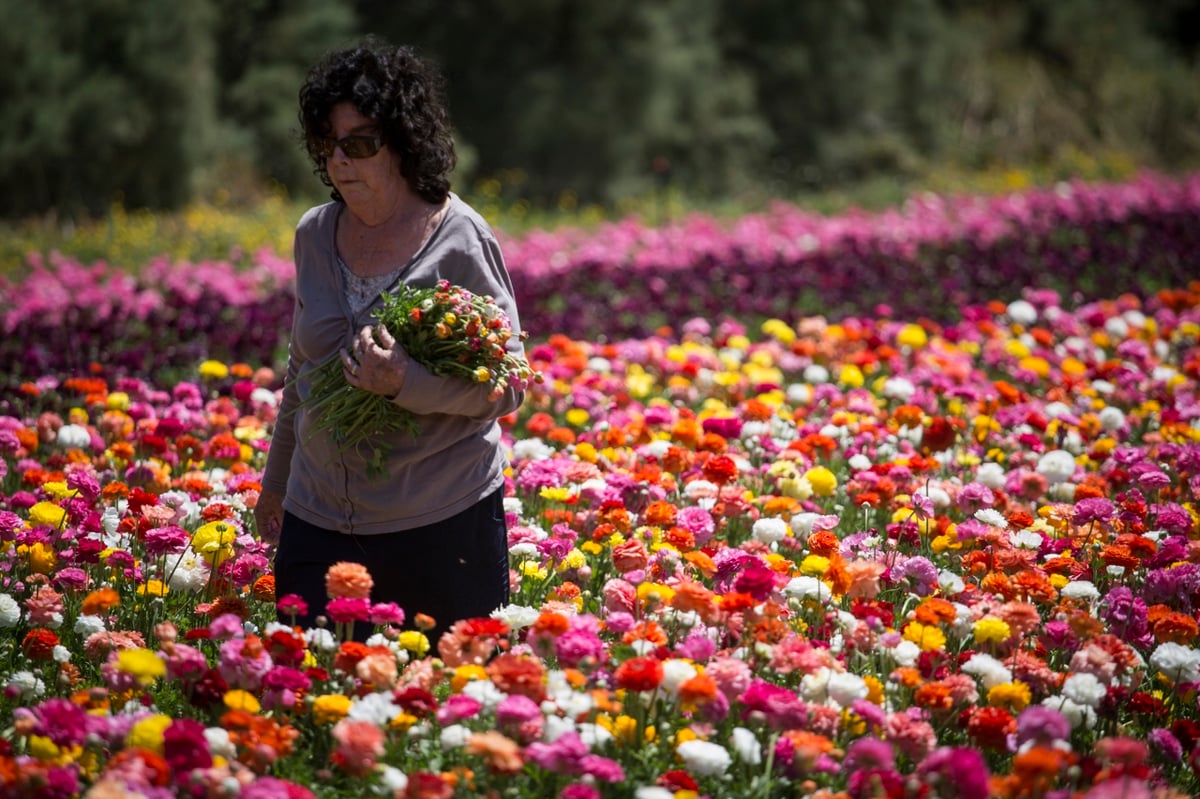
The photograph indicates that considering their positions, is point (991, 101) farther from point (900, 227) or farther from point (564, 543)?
point (564, 543)

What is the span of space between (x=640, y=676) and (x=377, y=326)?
0.93 meters

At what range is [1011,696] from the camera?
2488 millimetres

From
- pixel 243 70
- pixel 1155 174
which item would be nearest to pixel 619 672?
pixel 243 70

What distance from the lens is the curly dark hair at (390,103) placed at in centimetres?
266

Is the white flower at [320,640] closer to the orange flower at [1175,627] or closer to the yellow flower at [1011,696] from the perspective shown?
the yellow flower at [1011,696]

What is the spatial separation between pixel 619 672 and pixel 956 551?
65.6 inches

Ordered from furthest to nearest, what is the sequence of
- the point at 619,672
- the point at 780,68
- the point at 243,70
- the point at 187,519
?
the point at 780,68, the point at 243,70, the point at 187,519, the point at 619,672

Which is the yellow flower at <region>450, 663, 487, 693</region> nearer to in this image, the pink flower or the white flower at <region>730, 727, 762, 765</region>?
the pink flower

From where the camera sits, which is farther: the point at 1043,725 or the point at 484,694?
the point at 484,694

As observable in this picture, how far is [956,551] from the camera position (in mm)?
3619

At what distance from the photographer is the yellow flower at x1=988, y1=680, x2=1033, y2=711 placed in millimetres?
2485

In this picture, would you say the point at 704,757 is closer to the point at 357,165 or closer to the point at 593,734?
the point at 593,734

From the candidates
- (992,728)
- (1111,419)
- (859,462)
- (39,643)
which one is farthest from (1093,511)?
(39,643)

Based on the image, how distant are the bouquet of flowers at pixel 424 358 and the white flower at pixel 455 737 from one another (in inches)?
25.0
